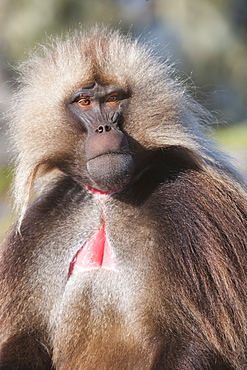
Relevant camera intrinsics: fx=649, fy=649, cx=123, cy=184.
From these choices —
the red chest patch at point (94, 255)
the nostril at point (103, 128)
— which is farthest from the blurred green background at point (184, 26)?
the nostril at point (103, 128)

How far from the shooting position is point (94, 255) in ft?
14.8

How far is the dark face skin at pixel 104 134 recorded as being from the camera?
4168 mm

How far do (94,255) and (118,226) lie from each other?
282 mm

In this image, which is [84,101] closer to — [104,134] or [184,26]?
[104,134]

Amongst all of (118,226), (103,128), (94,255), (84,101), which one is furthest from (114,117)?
(94,255)

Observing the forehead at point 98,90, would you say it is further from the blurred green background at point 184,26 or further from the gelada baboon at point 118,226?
the blurred green background at point 184,26

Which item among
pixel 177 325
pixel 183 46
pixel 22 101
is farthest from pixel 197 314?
pixel 183 46

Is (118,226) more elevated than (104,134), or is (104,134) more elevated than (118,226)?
(104,134)

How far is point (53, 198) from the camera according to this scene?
4.76 meters

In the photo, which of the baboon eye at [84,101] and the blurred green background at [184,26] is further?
the blurred green background at [184,26]

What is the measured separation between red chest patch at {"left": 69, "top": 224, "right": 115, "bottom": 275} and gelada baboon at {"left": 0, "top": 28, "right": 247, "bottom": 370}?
0.4 inches

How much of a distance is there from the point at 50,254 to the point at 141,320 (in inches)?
34.0

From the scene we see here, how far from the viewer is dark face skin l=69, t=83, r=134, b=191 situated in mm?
4168

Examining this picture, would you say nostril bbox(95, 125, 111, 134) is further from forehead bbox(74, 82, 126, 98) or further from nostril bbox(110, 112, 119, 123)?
forehead bbox(74, 82, 126, 98)
